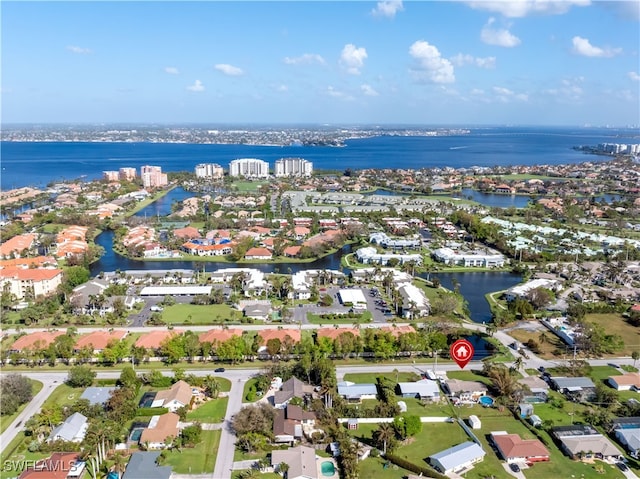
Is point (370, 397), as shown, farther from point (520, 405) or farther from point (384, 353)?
point (520, 405)

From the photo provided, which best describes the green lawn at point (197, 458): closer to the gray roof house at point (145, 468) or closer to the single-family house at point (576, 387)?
the gray roof house at point (145, 468)

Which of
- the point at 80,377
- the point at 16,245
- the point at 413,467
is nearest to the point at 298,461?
the point at 413,467

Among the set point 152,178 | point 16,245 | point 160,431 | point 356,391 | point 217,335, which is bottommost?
point 356,391

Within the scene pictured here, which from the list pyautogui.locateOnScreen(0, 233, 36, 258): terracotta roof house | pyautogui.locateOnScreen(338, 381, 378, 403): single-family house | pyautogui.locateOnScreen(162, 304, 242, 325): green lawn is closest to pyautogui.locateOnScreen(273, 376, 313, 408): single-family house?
pyautogui.locateOnScreen(338, 381, 378, 403): single-family house

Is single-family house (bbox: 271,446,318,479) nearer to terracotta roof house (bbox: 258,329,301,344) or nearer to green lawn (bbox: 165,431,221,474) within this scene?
green lawn (bbox: 165,431,221,474)

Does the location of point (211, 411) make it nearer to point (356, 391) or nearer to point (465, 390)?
point (356, 391)

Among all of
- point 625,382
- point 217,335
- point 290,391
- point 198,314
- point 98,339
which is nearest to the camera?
point 290,391

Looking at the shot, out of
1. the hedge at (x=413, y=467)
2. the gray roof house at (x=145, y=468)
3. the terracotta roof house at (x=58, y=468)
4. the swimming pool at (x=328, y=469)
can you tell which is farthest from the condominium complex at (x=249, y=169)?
the hedge at (x=413, y=467)

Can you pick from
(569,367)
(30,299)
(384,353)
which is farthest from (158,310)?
(569,367)
